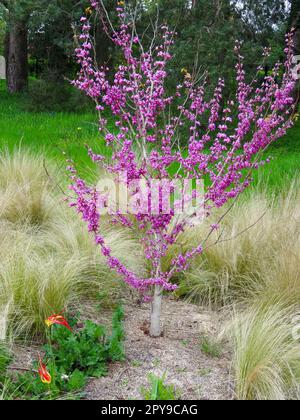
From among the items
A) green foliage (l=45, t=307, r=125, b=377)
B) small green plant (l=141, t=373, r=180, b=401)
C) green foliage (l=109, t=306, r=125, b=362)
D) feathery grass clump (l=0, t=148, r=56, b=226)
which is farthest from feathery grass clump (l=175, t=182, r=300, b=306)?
feathery grass clump (l=0, t=148, r=56, b=226)

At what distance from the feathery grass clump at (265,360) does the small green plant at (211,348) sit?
0.10 meters

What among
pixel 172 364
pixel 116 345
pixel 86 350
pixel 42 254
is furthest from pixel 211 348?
pixel 42 254

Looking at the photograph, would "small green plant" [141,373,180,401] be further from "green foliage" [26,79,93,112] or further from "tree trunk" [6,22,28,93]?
"tree trunk" [6,22,28,93]

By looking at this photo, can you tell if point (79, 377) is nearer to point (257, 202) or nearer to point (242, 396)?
point (242, 396)

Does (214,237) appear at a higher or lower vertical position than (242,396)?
higher

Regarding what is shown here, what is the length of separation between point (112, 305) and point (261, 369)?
1.13m

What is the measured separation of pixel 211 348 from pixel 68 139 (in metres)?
5.05

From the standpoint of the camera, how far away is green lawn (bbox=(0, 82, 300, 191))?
19.4 feet

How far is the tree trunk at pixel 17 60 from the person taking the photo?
13.0m

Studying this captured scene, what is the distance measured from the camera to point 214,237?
12.9 feet

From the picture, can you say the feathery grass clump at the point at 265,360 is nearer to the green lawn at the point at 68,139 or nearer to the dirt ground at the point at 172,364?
the dirt ground at the point at 172,364

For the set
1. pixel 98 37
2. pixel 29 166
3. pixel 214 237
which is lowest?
pixel 214 237

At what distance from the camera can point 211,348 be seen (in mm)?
2764
